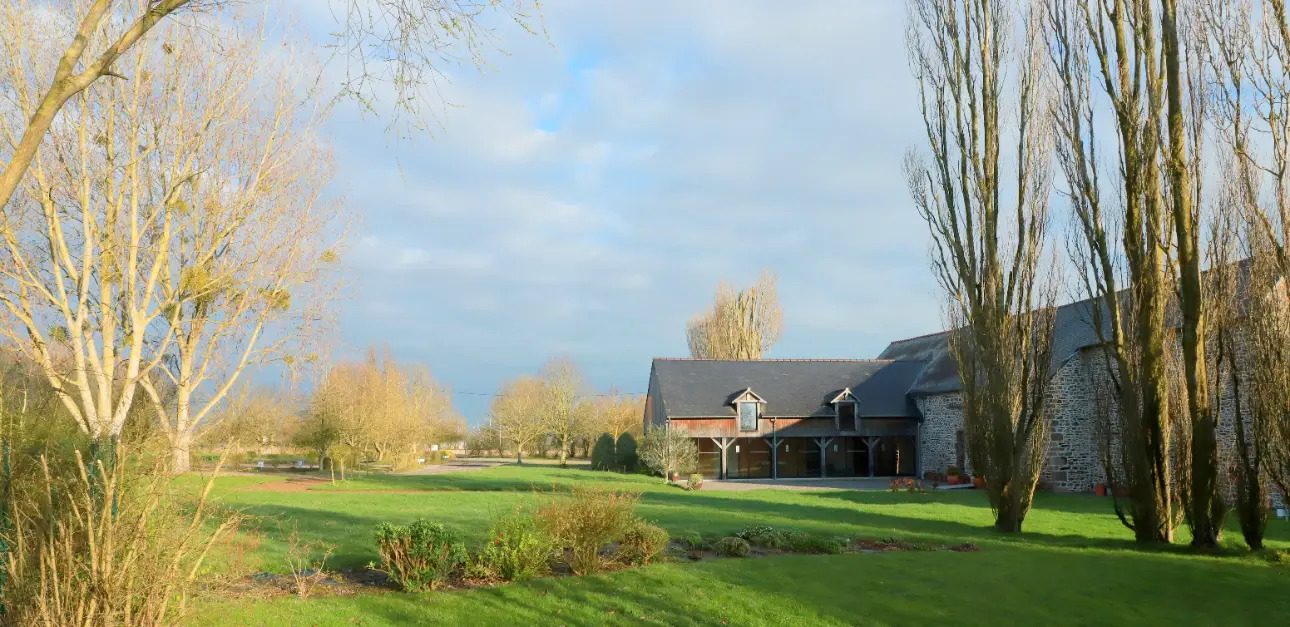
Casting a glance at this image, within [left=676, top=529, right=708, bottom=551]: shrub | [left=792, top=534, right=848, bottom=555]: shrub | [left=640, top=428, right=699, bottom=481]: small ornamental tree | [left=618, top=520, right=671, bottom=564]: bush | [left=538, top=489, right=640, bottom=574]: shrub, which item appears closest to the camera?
[left=538, top=489, right=640, bottom=574]: shrub

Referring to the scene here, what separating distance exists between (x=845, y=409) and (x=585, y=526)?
2942 cm

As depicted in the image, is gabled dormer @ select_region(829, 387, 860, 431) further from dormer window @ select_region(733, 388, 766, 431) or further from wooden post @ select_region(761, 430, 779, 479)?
dormer window @ select_region(733, 388, 766, 431)

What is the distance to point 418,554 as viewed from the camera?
9656 mm

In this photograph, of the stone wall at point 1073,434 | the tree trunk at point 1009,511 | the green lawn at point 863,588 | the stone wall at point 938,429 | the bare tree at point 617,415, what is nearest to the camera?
the green lawn at point 863,588

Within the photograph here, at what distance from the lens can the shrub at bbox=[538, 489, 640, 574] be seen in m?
10.7

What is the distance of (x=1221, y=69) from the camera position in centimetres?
1284

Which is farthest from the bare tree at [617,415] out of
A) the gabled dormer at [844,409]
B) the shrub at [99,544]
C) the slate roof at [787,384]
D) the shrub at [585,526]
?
the shrub at [99,544]

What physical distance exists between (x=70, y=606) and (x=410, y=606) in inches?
152

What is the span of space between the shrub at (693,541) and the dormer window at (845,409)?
25.9 meters

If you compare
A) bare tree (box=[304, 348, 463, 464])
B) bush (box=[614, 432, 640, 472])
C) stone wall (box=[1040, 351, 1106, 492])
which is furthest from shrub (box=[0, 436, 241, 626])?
bush (box=[614, 432, 640, 472])

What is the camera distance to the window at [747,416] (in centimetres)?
3759

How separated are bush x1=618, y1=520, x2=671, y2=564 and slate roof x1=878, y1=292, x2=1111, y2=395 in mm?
11635

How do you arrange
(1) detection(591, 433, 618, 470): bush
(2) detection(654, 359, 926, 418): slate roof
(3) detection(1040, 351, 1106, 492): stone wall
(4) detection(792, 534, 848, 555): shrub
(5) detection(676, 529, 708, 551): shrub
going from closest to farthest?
(5) detection(676, 529, 708, 551): shrub → (4) detection(792, 534, 848, 555): shrub → (3) detection(1040, 351, 1106, 492): stone wall → (1) detection(591, 433, 618, 470): bush → (2) detection(654, 359, 926, 418): slate roof

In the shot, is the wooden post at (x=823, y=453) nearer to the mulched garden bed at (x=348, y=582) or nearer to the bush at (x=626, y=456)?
the bush at (x=626, y=456)
